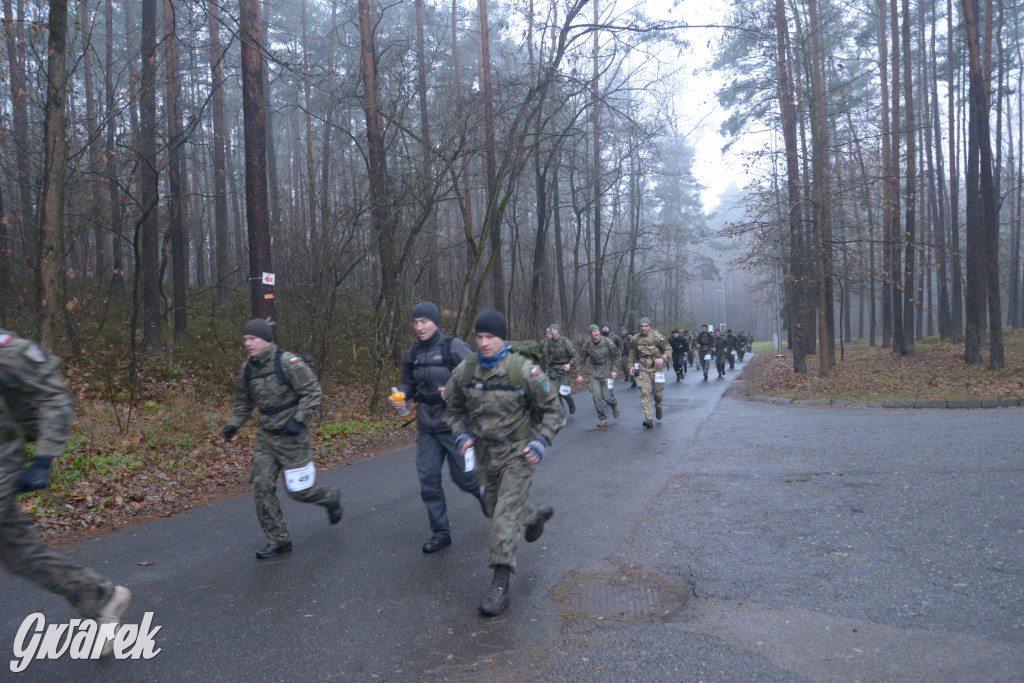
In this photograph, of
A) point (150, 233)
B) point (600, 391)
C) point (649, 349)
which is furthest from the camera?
point (150, 233)

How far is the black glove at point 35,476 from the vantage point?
11.5ft

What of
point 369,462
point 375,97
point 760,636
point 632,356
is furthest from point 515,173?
point 760,636

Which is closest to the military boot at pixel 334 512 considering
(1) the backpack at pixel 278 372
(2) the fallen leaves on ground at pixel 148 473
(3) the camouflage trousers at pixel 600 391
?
(1) the backpack at pixel 278 372

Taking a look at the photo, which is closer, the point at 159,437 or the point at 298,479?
the point at 298,479

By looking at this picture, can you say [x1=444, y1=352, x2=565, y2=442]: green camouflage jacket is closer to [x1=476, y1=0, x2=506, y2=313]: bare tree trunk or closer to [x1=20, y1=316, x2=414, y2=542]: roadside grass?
[x1=20, y1=316, x2=414, y2=542]: roadside grass

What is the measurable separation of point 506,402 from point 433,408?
48.5 inches

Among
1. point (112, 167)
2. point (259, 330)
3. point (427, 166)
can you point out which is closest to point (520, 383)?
point (259, 330)

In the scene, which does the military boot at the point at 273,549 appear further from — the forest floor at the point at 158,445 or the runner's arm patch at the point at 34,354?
the runner's arm patch at the point at 34,354

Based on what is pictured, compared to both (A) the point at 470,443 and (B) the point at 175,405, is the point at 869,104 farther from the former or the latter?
(A) the point at 470,443

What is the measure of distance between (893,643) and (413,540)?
11.8 feet

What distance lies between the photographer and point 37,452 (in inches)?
139

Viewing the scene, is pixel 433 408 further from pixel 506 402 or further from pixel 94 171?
pixel 94 171

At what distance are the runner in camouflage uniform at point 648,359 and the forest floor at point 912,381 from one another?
6.03 meters

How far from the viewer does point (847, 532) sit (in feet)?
19.0
